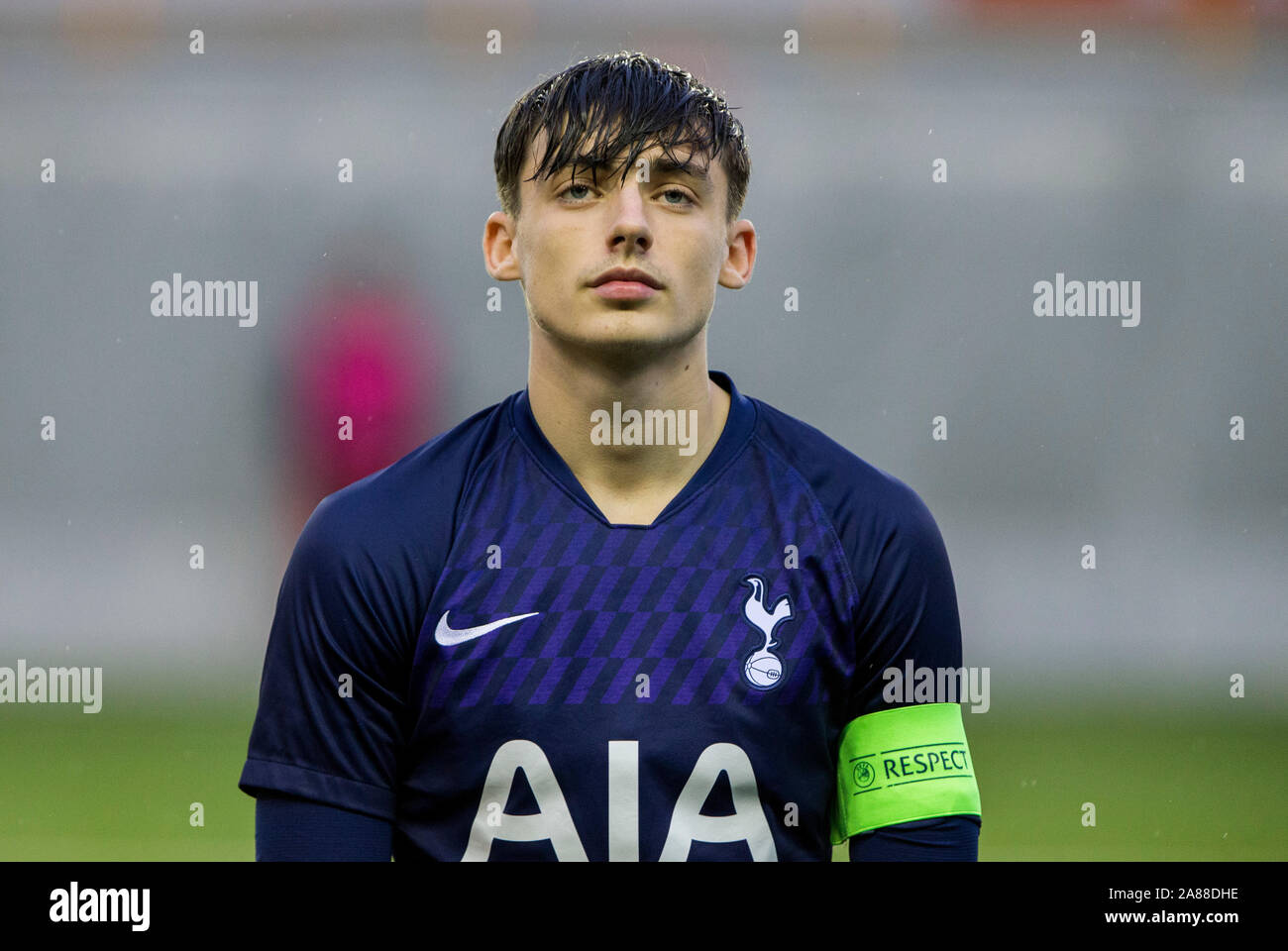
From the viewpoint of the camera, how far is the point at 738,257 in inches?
98.0

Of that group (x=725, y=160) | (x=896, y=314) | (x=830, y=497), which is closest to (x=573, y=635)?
(x=830, y=497)

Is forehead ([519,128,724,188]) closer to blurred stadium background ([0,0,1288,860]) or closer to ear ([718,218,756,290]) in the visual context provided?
ear ([718,218,756,290])

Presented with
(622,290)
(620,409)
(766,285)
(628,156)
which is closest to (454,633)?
(620,409)

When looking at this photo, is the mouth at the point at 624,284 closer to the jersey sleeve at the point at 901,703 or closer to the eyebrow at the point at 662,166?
the eyebrow at the point at 662,166

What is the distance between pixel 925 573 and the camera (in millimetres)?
2277

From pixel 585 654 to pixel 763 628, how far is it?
28cm

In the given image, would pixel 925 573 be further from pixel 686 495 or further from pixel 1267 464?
pixel 1267 464

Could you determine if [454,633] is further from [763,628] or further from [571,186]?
[571,186]

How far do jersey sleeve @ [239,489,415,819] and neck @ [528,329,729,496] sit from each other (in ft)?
1.10

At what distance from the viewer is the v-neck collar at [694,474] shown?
2.31m

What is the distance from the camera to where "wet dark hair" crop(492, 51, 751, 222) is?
7.59 ft

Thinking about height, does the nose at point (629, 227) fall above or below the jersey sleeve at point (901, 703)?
above

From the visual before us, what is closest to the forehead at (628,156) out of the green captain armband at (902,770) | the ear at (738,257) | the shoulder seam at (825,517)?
the ear at (738,257)

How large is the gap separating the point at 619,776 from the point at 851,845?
414 millimetres
